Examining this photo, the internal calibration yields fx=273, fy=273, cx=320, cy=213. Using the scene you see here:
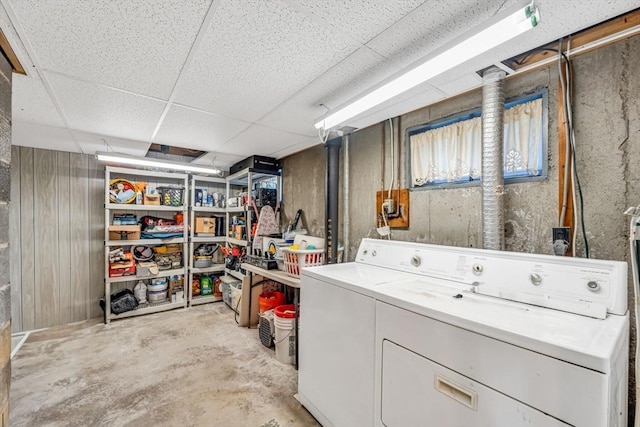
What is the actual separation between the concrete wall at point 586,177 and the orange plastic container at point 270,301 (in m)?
1.77

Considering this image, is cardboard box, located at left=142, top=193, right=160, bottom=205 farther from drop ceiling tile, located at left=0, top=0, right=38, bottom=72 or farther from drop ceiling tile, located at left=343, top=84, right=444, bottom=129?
drop ceiling tile, located at left=343, top=84, right=444, bottom=129


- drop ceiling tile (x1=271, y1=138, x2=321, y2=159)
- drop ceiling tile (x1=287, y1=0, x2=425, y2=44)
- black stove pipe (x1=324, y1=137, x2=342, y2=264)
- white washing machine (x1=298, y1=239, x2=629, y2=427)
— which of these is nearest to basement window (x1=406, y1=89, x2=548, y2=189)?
white washing machine (x1=298, y1=239, x2=629, y2=427)

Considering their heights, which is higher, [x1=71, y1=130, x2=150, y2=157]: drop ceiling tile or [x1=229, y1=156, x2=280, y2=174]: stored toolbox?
[x1=71, y1=130, x2=150, y2=157]: drop ceiling tile

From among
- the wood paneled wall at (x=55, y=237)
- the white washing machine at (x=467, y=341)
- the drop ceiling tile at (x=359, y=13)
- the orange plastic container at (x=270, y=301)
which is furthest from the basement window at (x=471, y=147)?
the wood paneled wall at (x=55, y=237)

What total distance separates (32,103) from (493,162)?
3.30 m

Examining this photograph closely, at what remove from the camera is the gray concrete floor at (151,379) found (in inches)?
74.9

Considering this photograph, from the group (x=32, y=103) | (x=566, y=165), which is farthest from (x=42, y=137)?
(x=566, y=165)

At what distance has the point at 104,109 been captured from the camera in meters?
2.21

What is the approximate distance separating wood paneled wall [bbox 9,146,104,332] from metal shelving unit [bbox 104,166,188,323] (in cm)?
25

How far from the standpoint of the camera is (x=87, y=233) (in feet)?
12.3

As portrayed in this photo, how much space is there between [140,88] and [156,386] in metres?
2.30

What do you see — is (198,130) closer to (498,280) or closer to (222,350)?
(222,350)

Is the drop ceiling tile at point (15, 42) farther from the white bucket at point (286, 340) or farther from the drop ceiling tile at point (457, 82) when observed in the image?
the white bucket at point (286, 340)

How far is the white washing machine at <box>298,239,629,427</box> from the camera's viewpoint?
820mm
